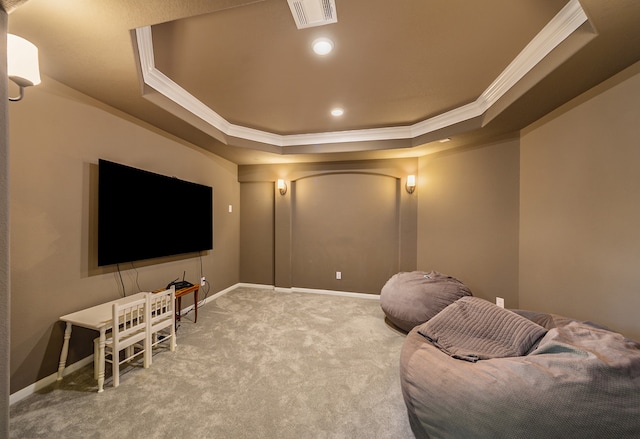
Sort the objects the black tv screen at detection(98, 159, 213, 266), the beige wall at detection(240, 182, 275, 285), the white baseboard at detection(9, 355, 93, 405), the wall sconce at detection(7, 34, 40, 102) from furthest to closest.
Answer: the beige wall at detection(240, 182, 275, 285), the black tv screen at detection(98, 159, 213, 266), the white baseboard at detection(9, 355, 93, 405), the wall sconce at detection(7, 34, 40, 102)

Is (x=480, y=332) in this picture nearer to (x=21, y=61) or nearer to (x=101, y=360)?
(x=101, y=360)

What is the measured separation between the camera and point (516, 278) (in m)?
3.11

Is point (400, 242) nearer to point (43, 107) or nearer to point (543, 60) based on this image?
point (543, 60)

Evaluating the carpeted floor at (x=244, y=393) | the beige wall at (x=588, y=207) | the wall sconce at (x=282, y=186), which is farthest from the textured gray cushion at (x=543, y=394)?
the wall sconce at (x=282, y=186)

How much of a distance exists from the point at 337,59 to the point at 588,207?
256 cm

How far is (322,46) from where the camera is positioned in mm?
1917

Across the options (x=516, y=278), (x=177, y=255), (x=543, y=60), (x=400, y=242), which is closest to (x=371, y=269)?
(x=400, y=242)

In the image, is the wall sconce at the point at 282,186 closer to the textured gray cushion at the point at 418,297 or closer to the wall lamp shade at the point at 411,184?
the wall lamp shade at the point at 411,184

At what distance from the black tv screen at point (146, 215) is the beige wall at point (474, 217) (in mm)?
3576

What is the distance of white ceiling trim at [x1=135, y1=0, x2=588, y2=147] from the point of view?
66.8 inches

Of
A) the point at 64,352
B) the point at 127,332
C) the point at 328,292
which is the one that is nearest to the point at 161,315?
the point at 127,332

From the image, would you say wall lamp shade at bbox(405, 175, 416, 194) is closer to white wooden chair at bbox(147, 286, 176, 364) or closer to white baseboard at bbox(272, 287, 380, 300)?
white baseboard at bbox(272, 287, 380, 300)

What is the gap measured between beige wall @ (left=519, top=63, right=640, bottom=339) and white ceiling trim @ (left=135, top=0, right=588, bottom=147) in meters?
0.59

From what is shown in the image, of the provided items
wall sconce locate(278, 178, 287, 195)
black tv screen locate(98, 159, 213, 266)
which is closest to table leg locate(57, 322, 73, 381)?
black tv screen locate(98, 159, 213, 266)
